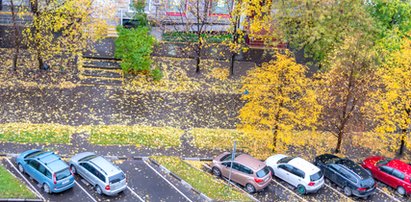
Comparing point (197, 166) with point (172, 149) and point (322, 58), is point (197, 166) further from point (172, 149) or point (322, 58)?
point (322, 58)

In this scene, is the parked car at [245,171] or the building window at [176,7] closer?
the parked car at [245,171]

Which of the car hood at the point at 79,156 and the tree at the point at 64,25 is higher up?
the tree at the point at 64,25

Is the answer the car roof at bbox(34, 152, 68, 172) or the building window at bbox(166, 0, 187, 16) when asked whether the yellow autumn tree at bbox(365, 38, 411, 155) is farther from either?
the car roof at bbox(34, 152, 68, 172)

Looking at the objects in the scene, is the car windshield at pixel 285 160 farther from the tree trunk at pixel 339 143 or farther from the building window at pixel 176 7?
the building window at pixel 176 7

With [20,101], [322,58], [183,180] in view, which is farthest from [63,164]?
[322,58]

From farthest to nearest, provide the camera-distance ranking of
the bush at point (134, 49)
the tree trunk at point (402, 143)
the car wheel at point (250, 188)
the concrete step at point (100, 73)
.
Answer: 1. the concrete step at point (100, 73)
2. the bush at point (134, 49)
3. the tree trunk at point (402, 143)
4. the car wheel at point (250, 188)

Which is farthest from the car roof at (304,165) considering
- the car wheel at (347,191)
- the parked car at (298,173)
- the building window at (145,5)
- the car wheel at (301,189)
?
the building window at (145,5)

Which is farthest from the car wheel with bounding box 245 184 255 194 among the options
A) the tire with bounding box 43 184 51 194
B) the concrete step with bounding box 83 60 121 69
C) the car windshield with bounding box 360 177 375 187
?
the concrete step with bounding box 83 60 121 69
